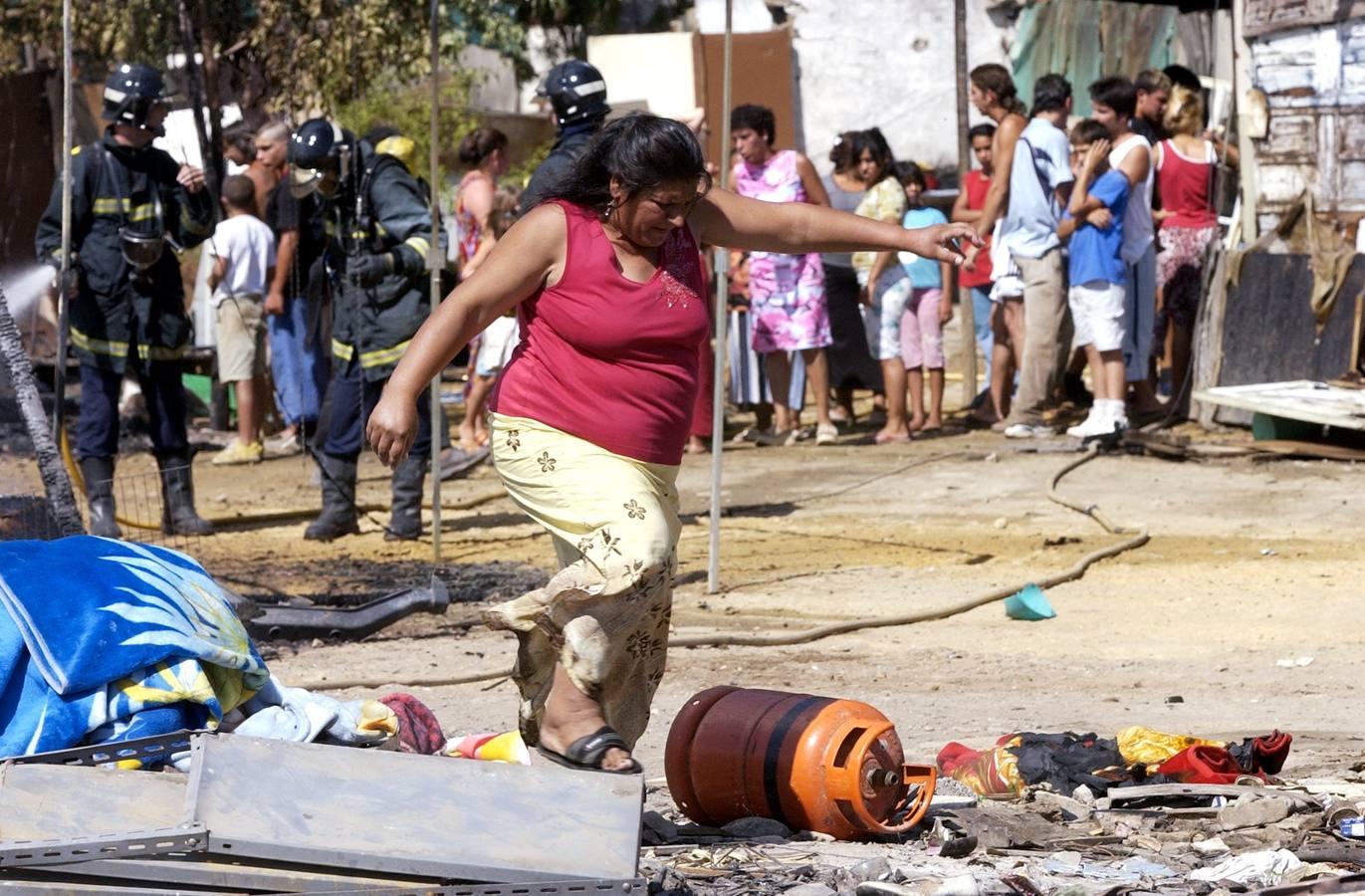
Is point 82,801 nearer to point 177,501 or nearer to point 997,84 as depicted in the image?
point 177,501

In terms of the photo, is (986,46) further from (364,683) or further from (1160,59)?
(364,683)

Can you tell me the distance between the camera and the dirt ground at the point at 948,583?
636cm

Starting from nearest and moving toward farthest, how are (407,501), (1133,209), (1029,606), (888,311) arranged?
(1029,606) → (407,501) → (1133,209) → (888,311)

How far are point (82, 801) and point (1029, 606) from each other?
4491 mm

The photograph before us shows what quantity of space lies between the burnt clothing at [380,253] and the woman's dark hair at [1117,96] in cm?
462

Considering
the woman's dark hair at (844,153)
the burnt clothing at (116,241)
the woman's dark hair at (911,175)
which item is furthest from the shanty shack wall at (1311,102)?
the burnt clothing at (116,241)

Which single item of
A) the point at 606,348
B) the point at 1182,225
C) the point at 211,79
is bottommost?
the point at 1182,225

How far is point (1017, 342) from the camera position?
1302 cm

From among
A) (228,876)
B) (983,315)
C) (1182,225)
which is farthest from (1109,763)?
(983,315)

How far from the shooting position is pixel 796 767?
4.77 metres

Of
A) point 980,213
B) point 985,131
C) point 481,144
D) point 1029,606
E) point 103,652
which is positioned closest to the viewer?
point 103,652

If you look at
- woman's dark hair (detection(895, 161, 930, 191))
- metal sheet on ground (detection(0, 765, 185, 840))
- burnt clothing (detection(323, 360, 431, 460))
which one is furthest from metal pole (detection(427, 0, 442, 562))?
woman's dark hair (detection(895, 161, 930, 191))

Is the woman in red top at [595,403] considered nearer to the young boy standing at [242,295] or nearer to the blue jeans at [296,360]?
the blue jeans at [296,360]

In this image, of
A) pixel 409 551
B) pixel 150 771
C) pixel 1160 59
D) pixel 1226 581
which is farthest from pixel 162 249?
pixel 1160 59
